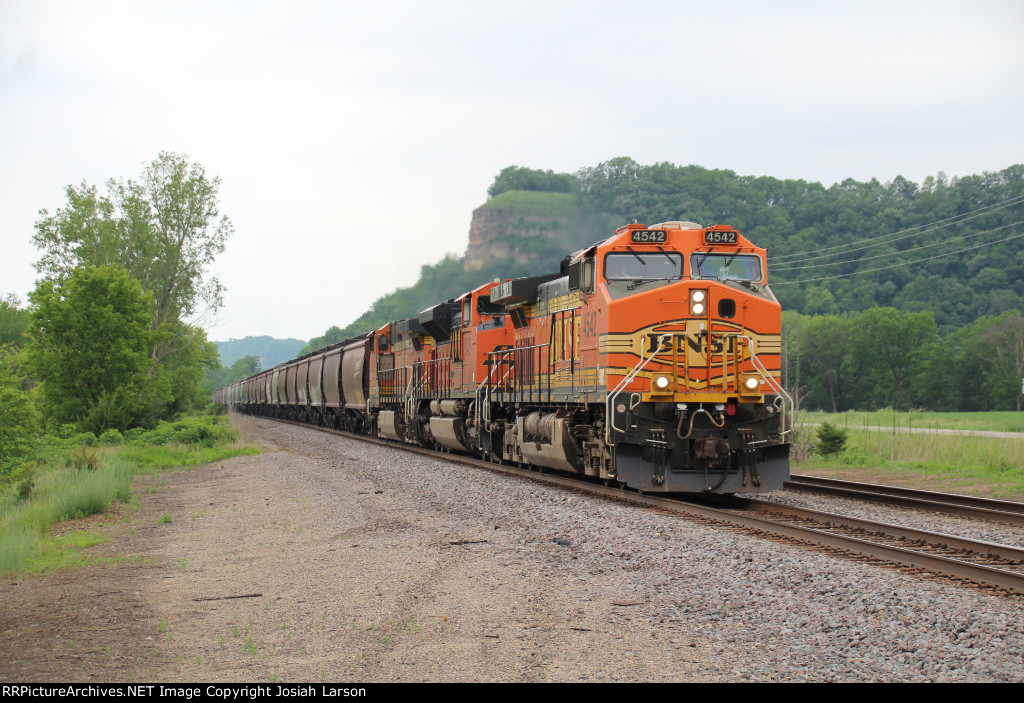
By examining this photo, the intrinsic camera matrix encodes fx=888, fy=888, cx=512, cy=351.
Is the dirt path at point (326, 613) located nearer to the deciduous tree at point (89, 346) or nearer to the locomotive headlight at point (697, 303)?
the locomotive headlight at point (697, 303)

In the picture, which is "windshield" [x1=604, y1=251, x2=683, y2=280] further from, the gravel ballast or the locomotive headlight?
the gravel ballast

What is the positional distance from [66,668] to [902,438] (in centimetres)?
2052

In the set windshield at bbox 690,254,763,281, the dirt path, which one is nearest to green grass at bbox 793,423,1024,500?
windshield at bbox 690,254,763,281

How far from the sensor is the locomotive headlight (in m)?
12.7

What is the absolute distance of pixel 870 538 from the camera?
31.2 feet

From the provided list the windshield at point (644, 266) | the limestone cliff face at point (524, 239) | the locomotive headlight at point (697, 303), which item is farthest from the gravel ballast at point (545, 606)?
the limestone cliff face at point (524, 239)

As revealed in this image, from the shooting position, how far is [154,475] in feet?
67.9

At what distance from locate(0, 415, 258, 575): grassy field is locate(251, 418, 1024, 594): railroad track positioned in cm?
736

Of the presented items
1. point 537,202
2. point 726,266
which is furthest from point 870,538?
point 537,202

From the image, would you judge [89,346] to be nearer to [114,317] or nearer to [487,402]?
[114,317]

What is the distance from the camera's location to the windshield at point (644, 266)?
1299 centimetres

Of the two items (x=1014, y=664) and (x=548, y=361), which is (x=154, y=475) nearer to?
(x=548, y=361)

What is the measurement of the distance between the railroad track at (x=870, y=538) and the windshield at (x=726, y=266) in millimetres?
3319

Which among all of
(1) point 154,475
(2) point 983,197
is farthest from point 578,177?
(1) point 154,475
